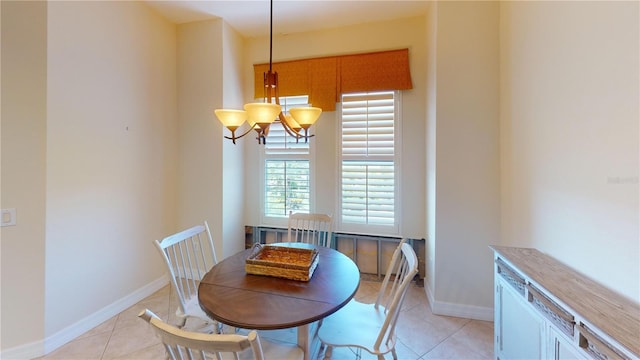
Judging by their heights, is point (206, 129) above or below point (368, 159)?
above

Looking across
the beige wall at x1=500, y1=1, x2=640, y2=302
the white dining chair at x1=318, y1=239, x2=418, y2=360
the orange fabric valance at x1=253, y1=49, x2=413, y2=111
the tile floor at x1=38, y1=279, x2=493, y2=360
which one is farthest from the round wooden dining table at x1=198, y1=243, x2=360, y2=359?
the orange fabric valance at x1=253, y1=49, x2=413, y2=111

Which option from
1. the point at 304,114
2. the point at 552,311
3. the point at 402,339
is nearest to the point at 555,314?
the point at 552,311

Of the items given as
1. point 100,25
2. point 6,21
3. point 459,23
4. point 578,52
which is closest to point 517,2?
point 459,23

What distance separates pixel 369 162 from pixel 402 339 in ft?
6.21

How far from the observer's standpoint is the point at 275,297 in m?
1.45

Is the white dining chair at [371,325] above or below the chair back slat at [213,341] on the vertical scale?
below

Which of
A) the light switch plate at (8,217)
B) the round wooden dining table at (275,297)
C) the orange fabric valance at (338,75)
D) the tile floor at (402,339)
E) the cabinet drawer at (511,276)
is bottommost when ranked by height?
the tile floor at (402,339)

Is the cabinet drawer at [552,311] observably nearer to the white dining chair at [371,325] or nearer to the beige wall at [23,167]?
the white dining chair at [371,325]

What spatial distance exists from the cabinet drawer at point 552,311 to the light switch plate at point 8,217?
347 centimetres

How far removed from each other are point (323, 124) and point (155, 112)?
201 cm

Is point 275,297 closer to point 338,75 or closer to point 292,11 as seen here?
point 338,75

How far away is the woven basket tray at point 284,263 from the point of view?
1660mm

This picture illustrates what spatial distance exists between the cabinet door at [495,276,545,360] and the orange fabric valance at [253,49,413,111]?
2.33 metres

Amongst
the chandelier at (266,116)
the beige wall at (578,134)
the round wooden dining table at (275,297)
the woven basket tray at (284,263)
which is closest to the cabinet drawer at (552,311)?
the beige wall at (578,134)
